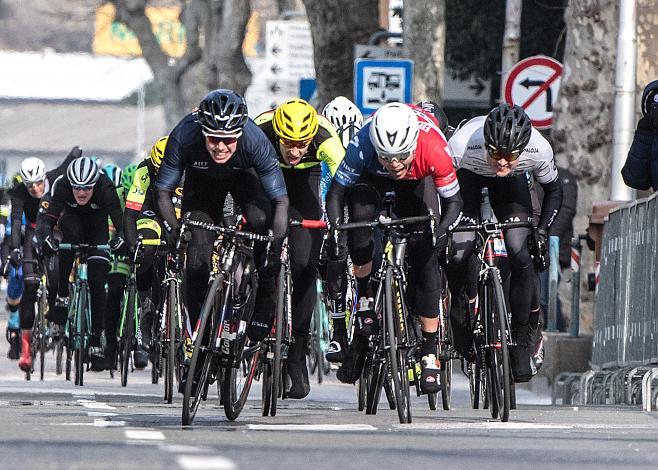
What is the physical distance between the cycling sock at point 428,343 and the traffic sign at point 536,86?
11.3 m

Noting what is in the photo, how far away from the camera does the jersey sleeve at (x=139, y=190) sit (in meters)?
17.3

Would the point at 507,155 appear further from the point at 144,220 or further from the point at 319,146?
the point at 144,220

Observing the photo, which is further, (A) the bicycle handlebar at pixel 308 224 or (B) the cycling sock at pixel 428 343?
(A) the bicycle handlebar at pixel 308 224

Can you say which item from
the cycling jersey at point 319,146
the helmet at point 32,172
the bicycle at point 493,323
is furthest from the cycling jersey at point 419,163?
the helmet at point 32,172

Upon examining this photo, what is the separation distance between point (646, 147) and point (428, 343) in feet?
10.5

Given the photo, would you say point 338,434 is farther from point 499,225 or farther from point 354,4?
point 354,4

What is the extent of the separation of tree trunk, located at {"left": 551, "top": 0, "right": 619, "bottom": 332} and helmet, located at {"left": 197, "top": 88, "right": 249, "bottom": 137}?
11546 mm

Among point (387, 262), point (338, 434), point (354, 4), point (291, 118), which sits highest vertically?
point (354, 4)

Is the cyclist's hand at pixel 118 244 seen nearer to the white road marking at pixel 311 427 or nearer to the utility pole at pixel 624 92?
the utility pole at pixel 624 92

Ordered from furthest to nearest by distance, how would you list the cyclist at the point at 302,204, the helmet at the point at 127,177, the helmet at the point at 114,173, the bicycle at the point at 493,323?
the helmet at the point at 114,173 → the helmet at the point at 127,177 → the cyclist at the point at 302,204 → the bicycle at the point at 493,323

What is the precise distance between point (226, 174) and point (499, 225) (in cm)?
184

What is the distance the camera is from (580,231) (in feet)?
76.0

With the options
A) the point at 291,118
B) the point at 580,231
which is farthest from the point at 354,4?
the point at 291,118

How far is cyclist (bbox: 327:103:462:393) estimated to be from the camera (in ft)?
39.4
